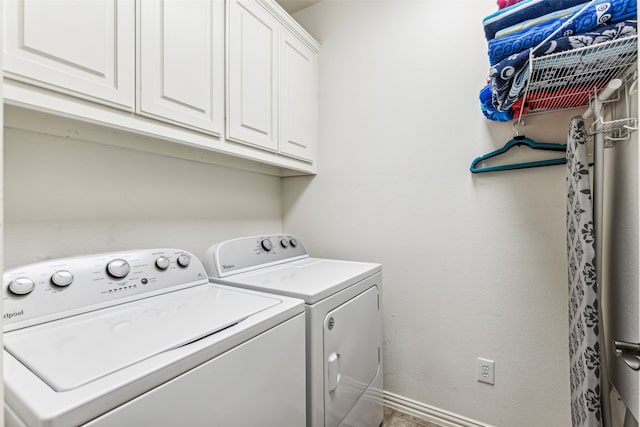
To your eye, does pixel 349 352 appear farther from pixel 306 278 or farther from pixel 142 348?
pixel 142 348

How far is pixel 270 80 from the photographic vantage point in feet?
5.27

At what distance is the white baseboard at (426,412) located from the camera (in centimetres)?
158

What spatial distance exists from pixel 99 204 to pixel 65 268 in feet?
1.18

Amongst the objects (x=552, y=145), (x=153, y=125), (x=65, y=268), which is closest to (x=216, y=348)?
(x=65, y=268)

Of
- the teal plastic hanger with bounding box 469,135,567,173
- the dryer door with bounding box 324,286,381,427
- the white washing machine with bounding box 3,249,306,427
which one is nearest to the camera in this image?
the white washing machine with bounding box 3,249,306,427

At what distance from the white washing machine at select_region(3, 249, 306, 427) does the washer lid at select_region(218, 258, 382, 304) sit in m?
0.08

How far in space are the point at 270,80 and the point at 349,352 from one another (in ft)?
4.63

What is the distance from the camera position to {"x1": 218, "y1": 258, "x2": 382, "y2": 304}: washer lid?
1117 millimetres

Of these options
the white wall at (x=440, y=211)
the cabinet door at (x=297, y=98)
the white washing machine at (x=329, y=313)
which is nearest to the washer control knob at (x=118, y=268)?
the white washing machine at (x=329, y=313)

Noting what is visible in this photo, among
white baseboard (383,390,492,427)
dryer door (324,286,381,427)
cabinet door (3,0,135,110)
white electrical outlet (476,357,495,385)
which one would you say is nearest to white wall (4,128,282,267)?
cabinet door (3,0,135,110)

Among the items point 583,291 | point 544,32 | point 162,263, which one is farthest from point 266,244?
point 544,32

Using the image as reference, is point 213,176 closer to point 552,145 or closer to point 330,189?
point 330,189

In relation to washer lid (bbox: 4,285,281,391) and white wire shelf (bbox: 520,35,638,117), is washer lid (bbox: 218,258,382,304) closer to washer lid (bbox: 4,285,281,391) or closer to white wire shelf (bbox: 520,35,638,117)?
washer lid (bbox: 4,285,281,391)

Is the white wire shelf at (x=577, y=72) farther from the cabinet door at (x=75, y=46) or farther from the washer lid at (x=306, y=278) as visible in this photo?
the cabinet door at (x=75, y=46)
